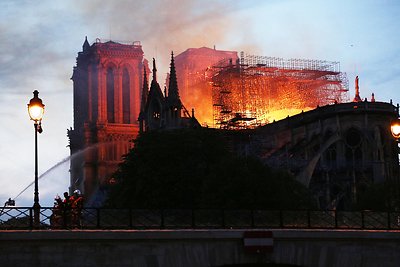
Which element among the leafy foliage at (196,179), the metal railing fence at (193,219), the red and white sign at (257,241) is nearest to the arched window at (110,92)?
the leafy foliage at (196,179)

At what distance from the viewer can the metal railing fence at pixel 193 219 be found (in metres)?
34.1

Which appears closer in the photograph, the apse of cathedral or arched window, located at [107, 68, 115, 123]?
the apse of cathedral

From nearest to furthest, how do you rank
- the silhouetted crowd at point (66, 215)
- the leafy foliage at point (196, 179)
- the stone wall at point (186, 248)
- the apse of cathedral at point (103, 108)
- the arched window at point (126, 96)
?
the stone wall at point (186, 248) → the silhouetted crowd at point (66, 215) → the leafy foliage at point (196, 179) → the apse of cathedral at point (103, 108) → the arched window at point (126, 96)

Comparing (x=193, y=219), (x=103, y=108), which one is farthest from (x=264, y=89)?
(x=193, y=219)

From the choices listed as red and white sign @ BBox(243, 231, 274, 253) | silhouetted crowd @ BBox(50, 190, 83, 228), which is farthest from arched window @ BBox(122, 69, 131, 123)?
red and white sign @ BBox(243, 231, 274, 253)

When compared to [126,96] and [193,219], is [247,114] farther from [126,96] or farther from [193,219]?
[193,219]

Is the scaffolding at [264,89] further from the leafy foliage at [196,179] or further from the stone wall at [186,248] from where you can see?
the stone wall at [186,248]

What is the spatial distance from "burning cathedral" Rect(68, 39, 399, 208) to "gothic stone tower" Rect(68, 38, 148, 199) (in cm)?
20

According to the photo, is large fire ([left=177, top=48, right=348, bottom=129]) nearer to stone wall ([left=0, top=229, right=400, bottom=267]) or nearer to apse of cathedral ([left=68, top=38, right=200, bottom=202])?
apse of cathedral ([left=68, top=38, right=200, bottom=202])

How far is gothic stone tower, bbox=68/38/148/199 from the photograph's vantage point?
17265 cm

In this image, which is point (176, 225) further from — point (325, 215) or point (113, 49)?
point (113, 49)

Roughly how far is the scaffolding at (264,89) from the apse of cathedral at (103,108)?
34.0m

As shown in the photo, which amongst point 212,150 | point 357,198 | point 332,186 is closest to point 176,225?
point 212,150

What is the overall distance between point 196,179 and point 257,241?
46.0m
